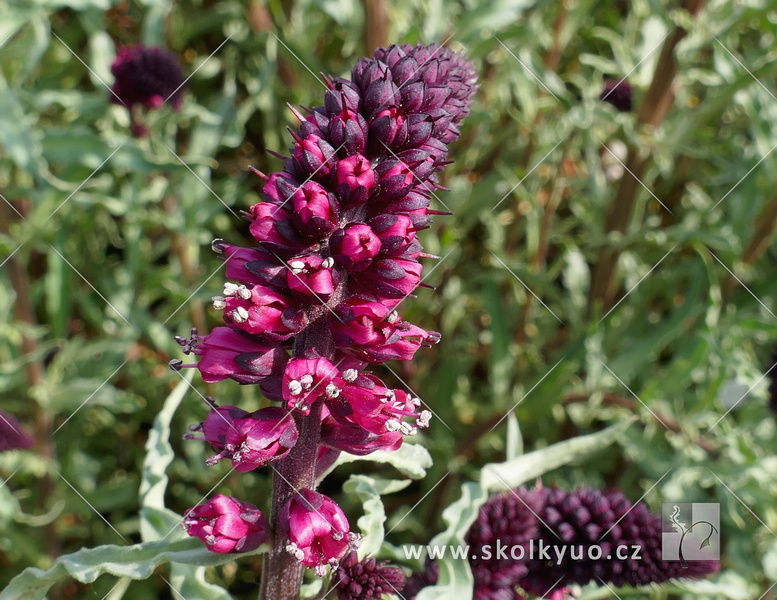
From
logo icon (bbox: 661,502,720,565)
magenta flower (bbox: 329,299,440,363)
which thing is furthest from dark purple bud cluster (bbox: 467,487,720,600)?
magenta flower (bbox: 329,299,440,363)

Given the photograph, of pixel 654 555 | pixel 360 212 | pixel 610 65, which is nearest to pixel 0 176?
pixel 360 212

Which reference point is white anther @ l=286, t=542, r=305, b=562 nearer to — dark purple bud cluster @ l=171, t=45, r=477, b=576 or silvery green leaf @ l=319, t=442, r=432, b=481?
dark purple bud cluster @ l=171, t=45, r=477, b=576

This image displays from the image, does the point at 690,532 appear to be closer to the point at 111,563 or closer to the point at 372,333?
the point at 372,333

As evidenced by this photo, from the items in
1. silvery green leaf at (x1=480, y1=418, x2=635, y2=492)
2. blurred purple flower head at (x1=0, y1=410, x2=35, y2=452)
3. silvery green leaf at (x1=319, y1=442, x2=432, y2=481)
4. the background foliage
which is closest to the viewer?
silvery green leaf at (x1=319, y1=442, x2=432, y2=481)

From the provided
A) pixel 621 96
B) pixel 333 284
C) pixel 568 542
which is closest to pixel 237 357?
pixel 333 284

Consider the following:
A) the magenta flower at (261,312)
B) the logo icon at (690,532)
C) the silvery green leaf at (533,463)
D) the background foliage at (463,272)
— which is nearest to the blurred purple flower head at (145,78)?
the background foliage at (463,272)

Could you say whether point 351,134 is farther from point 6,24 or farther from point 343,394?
point 6,24
